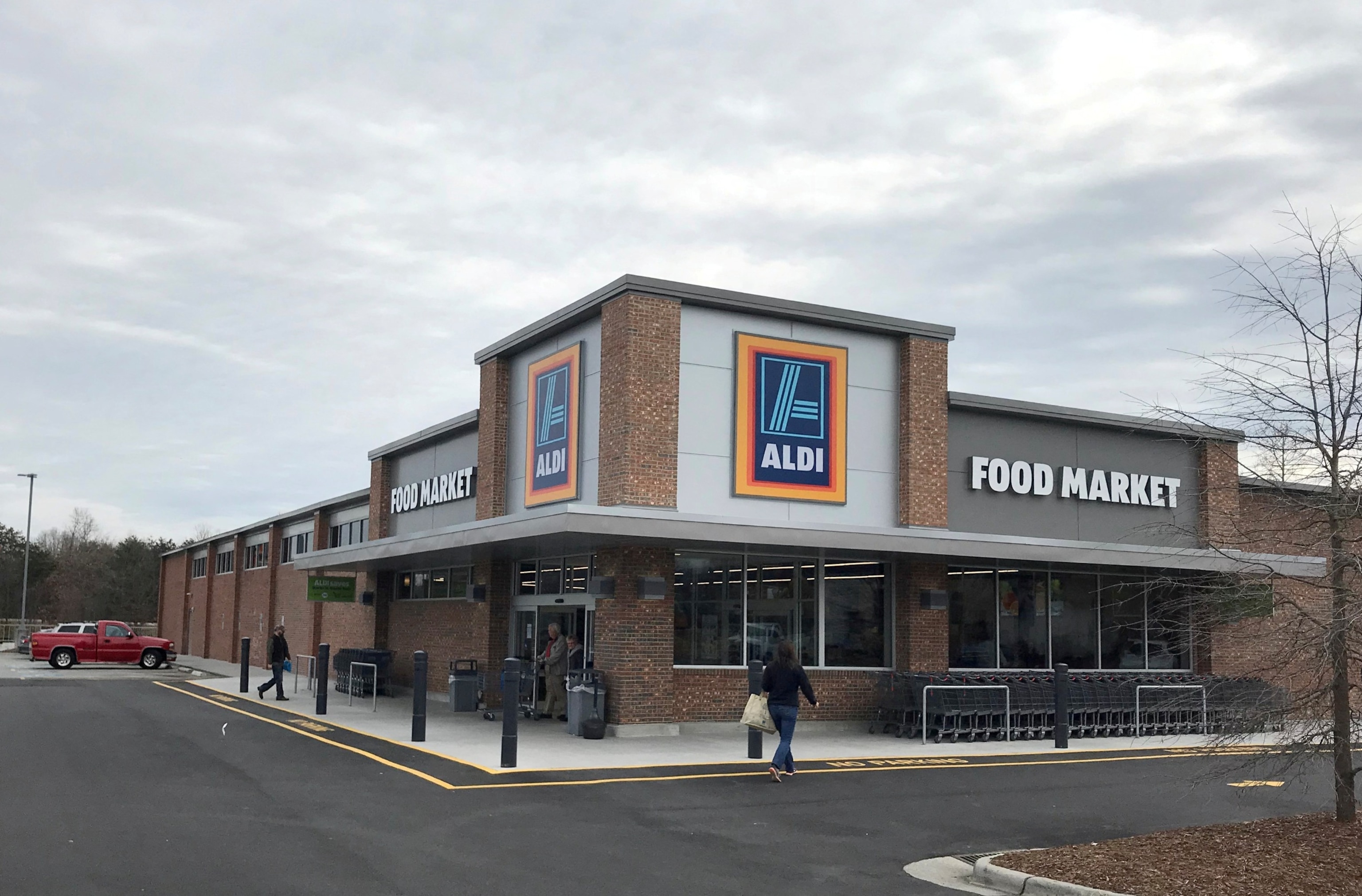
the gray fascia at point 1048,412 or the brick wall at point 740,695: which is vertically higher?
the gray fascia at point 1048,412

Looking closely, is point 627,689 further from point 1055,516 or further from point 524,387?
point 1055,516

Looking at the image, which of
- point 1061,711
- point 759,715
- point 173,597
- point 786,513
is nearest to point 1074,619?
point 1061,711

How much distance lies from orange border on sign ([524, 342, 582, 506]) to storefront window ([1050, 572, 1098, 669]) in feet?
33.1

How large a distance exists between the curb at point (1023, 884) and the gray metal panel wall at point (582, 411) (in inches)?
483

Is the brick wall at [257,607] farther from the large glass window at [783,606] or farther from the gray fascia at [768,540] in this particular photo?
the large glass window at [783,606]

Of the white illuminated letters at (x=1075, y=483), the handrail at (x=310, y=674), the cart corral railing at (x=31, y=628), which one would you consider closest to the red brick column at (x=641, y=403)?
the white illuminated letters at (x=1075, y=483)

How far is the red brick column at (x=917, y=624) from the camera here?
22562 millimetres

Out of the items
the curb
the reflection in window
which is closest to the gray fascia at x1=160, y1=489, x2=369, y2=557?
the reflection in window

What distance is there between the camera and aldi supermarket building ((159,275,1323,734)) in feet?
66.9

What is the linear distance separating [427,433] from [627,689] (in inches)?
506

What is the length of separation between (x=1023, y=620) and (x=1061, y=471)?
3.39 m

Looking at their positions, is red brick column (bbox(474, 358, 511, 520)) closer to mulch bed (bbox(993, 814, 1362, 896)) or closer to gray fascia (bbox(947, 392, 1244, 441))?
gray fascia (bbox(947, 392, 1244, 441))

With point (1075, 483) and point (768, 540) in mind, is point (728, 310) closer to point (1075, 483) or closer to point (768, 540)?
point (768, 540)

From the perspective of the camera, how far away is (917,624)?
2264cm
